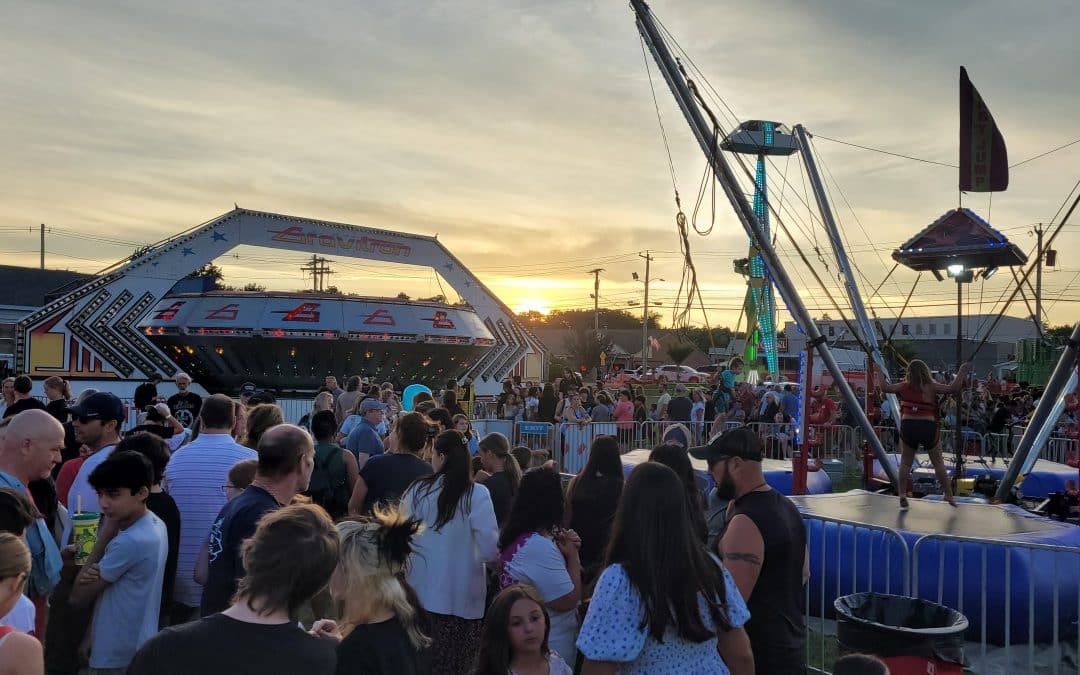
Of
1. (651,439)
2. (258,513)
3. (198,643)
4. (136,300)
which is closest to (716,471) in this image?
(258,513)

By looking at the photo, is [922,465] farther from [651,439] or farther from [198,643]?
[198,643]

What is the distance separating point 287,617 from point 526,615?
1106mm

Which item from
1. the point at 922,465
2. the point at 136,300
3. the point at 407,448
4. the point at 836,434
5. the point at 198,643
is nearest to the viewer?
the point at 198,643

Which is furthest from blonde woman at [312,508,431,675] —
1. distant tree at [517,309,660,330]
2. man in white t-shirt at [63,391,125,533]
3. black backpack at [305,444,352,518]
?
distant tree at [517,309,660,330]

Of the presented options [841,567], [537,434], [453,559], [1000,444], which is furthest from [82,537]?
[1000,444]

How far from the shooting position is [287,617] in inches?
99.6

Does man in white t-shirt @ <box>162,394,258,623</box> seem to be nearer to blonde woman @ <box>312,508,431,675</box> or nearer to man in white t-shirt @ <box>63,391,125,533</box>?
man in white t-shirt @ <box>63,391,125,533</box>

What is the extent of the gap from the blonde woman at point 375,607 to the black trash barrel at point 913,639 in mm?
2793

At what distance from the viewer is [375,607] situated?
2854 millimetres

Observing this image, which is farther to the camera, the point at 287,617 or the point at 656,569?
the point at 656,569

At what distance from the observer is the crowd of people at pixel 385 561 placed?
2557 millimetres

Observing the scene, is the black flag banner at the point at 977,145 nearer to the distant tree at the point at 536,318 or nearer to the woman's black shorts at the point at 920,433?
the woman's black shorts at the point at 920,433

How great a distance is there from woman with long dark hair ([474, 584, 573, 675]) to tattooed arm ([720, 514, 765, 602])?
0.86 m

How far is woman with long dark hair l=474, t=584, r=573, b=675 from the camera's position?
3330 millimetres
